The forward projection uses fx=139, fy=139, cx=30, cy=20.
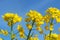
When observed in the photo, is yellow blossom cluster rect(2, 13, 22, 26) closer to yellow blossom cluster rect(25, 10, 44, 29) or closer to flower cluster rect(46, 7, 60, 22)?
yellow blossom cluster rect(25, 10, 44, 29)

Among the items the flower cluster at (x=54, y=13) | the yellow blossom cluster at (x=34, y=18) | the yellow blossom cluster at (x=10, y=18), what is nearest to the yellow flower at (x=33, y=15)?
the yellow blossom cluster at (x=34, y=18)

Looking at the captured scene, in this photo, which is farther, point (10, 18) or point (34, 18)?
point (10, 18)

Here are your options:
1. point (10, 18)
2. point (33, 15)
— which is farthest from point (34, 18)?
point (10, 18)

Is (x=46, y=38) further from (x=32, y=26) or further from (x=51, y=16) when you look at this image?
(x=51, y=16)

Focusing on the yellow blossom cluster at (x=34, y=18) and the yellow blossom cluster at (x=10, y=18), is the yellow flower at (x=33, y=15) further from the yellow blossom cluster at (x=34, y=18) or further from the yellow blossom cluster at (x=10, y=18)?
the yellow blossom cluster at (x=10, y=18)

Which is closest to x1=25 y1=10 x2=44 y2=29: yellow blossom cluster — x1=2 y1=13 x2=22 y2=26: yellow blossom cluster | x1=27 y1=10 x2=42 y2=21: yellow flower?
x1=27 y1=10 x2=42 y2=21: yellow flower

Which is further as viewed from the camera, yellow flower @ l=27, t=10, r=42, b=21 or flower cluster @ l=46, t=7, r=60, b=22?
flower cluster @ l=46, t=7, r=60, b=22

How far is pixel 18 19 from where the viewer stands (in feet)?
20.5

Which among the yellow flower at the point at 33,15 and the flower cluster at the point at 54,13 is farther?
the flower cluster at the point at 54,13

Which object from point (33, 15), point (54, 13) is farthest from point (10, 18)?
point (54, 13)

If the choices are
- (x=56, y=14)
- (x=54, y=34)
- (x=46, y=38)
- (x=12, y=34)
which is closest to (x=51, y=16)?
(x=56, y=14)

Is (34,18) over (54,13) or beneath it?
beneath

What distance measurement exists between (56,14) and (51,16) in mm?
267

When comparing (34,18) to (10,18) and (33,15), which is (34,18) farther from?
(10,18)
